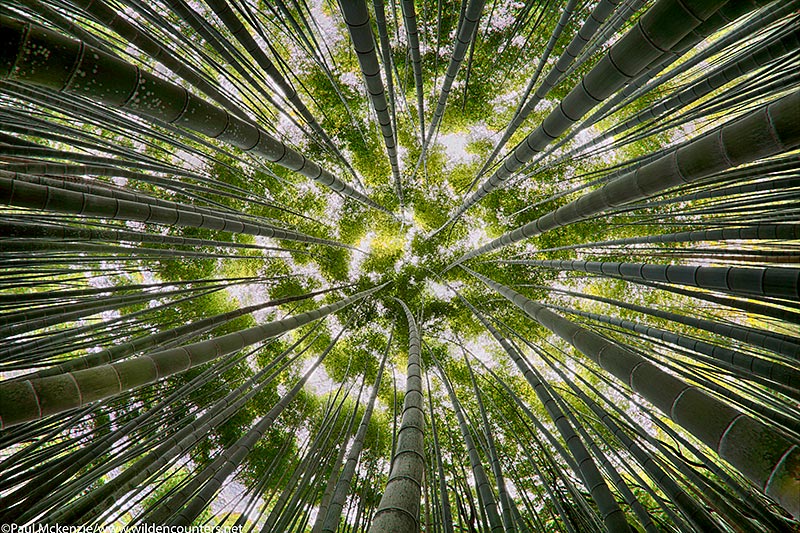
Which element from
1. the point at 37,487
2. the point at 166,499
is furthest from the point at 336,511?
the point at 37,487

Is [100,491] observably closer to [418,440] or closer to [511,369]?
[418,440]

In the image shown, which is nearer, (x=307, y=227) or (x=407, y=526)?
(x=407, y=526)

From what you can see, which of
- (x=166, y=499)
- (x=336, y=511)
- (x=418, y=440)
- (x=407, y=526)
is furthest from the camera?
(x=166, y=499)

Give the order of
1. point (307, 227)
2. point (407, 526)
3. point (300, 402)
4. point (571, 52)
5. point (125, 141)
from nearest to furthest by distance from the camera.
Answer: point (407, 526) < point (571, 52) < point (125, 141) < point (300, 402) < point (307, 227)

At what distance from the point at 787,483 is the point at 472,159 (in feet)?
23.7

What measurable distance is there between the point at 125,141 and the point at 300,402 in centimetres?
592

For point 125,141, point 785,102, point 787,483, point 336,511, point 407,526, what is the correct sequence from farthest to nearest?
point 125,141, point 336,511, point 407,526, point 785,102, point 787,483

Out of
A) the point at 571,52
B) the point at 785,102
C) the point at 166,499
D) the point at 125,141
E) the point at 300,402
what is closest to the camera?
the point at 785,102

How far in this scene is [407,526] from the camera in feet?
3.84

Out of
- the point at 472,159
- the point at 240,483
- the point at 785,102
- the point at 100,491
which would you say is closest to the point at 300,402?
the point at 240,483

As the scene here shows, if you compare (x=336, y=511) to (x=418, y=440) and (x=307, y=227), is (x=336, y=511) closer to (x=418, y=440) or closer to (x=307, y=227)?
(x=418, y=440)

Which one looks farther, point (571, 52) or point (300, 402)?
point (300, 402)

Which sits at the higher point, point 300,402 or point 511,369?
point 511,369

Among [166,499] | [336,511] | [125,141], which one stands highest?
[125,141]
